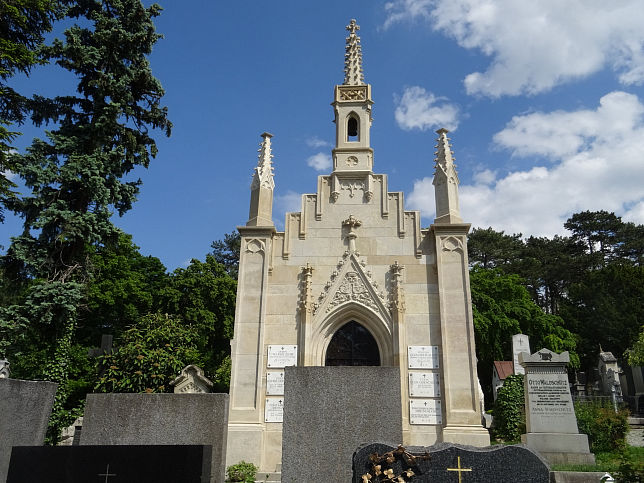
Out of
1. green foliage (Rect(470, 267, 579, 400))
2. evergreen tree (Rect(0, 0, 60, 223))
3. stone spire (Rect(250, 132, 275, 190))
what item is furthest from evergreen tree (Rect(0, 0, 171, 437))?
green foliage (Rect(470, 267, 579, 400))

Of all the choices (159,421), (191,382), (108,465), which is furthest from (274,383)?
(108,465)

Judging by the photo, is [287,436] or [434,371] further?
[434,371]

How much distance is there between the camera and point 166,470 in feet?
19.7

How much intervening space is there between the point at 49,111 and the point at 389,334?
13.7m

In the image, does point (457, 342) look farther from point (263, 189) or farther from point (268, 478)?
point (263, 189)

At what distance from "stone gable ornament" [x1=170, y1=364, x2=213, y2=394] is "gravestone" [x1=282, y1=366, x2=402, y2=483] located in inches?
385

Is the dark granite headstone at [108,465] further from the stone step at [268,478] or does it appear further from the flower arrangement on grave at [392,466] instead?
the stone step at [268,478]

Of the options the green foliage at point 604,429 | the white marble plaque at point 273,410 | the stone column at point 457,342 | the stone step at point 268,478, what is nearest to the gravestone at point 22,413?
the stone step at point 268,478

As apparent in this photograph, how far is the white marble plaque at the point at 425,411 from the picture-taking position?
1218cm

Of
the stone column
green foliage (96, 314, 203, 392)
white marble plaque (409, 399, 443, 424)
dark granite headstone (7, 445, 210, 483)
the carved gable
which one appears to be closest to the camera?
dark granite headstone (7, 445, 210, 483)

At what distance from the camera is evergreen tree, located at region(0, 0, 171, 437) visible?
49.8 feet

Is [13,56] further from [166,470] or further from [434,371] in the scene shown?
[434,371]

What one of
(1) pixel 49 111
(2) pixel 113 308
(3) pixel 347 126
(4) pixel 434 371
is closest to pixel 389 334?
(4) pixel 434 371

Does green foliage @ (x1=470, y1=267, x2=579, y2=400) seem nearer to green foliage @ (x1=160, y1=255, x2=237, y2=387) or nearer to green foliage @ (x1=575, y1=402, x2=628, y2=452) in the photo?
green foliage @ (x1=160, y1=255, x2=237, y2=387)
